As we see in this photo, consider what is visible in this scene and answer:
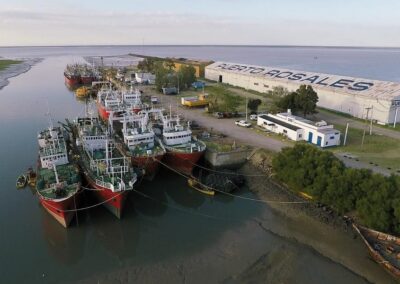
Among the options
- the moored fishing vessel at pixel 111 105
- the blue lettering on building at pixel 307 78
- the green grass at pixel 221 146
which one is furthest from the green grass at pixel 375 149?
the moored fishing vessel at pixel 111 105

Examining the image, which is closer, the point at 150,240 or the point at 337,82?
the point at 150,240

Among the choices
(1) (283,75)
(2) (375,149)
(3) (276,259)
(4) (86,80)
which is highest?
(1) (283,75)

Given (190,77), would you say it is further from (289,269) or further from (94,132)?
(289,269)

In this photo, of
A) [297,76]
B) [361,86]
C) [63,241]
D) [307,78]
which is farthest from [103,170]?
[297,76]

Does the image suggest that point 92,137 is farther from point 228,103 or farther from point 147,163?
point 228,103

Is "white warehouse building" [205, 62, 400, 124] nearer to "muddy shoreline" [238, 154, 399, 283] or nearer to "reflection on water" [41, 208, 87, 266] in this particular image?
"muddy shoreline" [238, 154, 399, 283]

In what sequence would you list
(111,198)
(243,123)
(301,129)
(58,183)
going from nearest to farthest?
(58,183) < (111,198) < (301,129) < (243,123)
